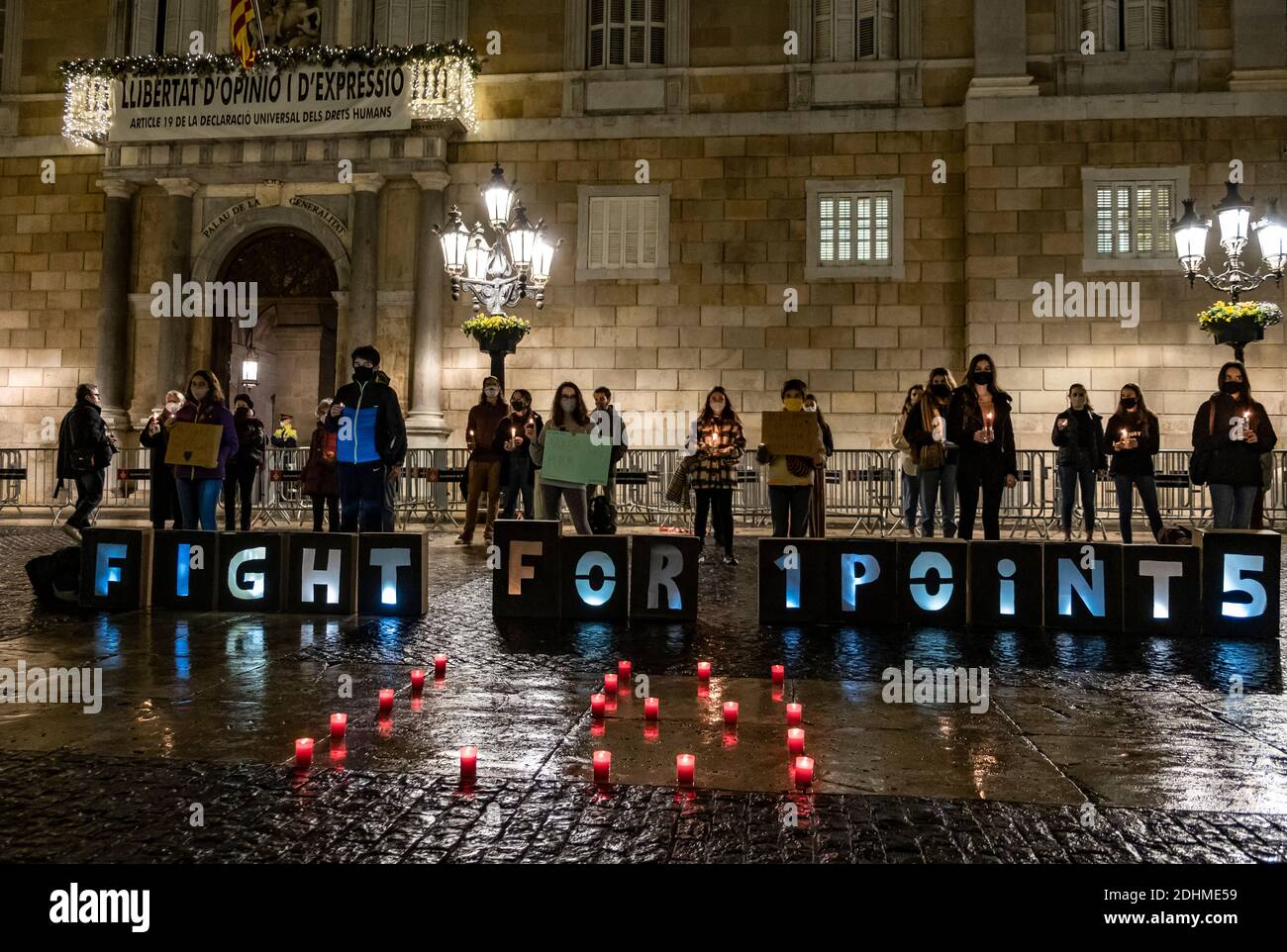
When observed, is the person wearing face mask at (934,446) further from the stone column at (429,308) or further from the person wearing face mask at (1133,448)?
the stone column at (429,308)

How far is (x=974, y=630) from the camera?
7.00 m

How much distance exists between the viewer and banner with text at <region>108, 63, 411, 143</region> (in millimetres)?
18938

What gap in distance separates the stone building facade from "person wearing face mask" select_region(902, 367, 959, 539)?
7.63m

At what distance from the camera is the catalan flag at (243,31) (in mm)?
19109

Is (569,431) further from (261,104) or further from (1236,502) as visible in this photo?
(261,104)

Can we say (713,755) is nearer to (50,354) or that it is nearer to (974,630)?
(974,630)

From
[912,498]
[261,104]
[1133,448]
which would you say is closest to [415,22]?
[261,104]

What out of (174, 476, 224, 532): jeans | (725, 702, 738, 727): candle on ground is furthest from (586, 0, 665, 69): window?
(725, 702, 738, 727): candle on ground

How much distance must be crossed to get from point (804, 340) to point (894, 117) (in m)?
4.56

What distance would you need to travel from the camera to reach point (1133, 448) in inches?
448

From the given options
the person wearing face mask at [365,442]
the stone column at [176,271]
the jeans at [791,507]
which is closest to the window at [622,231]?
the stone column at [176,271]

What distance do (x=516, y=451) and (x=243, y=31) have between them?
40.1ft
